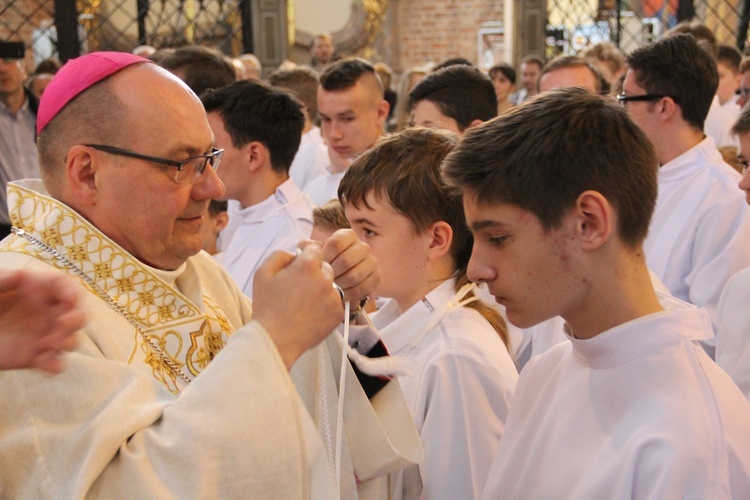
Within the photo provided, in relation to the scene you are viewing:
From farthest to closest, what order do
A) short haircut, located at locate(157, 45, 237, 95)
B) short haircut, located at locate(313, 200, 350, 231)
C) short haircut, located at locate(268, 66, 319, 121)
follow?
1. short haircut, located at locate(268, 66, 319, 121)
2. short haircut, located at locate(157, 45, 237, 95)
3. short haircut, located at locate(313, 200, 350, 231)

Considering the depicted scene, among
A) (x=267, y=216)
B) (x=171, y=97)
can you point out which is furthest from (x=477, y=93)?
(x=171, y=97)

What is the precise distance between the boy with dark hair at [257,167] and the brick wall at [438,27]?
11.8 m

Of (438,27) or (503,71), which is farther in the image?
(438,27)

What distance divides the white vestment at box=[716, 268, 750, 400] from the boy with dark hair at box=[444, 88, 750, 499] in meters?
0.90

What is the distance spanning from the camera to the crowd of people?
1.40 m

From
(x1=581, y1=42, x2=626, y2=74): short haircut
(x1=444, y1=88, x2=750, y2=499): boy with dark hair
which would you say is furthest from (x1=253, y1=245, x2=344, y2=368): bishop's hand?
(x1=581, y1=42, x2=626, y2=74): short haircut

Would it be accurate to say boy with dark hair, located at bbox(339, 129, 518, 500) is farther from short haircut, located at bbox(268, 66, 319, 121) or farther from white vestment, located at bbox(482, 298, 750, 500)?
short haircut, located at bbox(268, 66, 319, 121)

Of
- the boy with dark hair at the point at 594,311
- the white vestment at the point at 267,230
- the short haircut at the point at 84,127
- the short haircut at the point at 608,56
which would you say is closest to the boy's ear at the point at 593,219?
the boy with dark hair at the point at 594,311

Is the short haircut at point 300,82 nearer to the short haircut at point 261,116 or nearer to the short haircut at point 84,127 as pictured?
the short haircut at point 261,116

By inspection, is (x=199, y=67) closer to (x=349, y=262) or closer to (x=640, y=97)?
(x=640, y=97)

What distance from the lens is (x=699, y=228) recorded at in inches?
140

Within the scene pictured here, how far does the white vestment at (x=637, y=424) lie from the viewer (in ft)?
4.76

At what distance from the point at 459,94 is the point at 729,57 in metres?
4.15

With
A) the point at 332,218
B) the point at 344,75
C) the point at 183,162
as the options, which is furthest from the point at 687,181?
the point at 183,162
